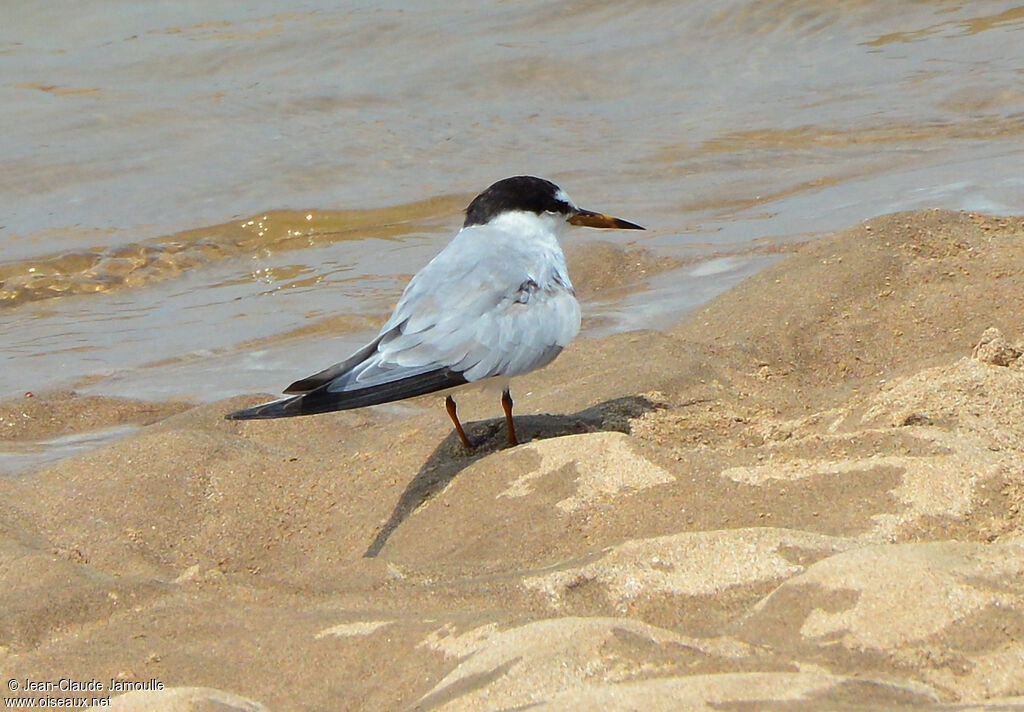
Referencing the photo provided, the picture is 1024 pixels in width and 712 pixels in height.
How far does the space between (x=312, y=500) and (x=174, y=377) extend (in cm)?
197

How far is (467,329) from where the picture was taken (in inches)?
151

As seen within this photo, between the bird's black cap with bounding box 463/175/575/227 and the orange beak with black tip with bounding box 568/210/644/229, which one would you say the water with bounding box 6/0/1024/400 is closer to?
the orange beak with black tip with bounding box 568/210/644/229

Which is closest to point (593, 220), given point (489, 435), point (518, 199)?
point (518, 199)

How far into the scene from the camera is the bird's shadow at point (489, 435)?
3.60 metres

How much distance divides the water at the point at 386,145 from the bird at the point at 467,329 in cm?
141

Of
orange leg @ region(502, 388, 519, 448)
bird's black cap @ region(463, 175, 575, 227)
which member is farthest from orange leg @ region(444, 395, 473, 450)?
bird's black cap @ region(463, 175, 575, 227)

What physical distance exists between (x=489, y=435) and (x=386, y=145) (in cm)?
552

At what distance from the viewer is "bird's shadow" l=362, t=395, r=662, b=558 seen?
360cm

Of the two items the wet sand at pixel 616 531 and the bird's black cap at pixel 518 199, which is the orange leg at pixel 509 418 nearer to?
the wet sand at pixel 616 531

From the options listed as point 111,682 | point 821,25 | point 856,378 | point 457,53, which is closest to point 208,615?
point 111,682

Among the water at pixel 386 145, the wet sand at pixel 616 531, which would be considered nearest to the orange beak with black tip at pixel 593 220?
the wet sand at pixel 616 531

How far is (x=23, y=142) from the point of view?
365 inches

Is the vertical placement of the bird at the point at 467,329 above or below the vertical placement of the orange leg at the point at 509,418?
above

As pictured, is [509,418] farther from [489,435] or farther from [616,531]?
[616,531]
